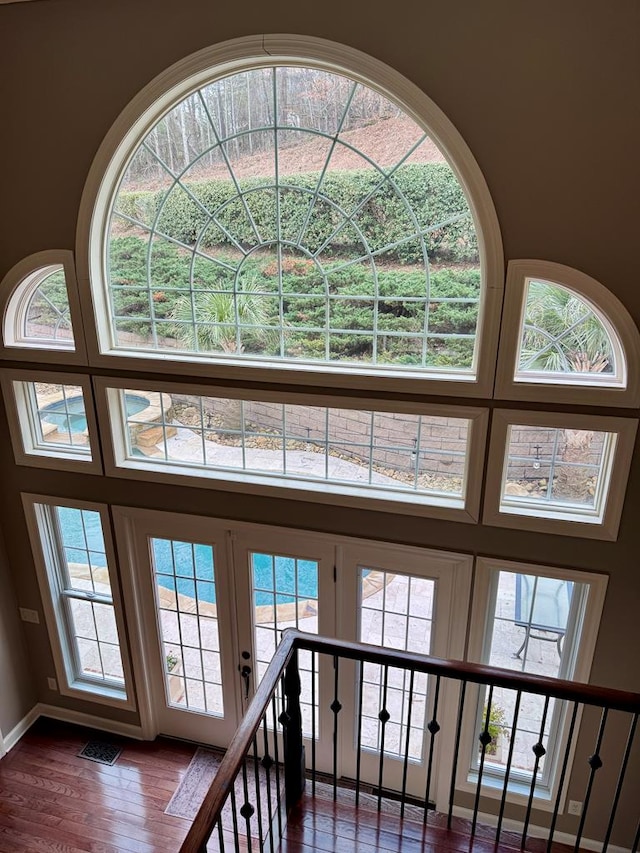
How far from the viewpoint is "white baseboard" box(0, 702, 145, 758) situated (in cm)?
487

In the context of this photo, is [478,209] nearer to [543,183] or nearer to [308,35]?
[543,183]

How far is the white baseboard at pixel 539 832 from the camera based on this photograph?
12.5 feet

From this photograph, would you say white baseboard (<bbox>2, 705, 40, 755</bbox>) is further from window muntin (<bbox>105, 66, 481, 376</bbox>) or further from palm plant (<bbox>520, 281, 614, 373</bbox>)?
palm plant (<bbox>520, 281, 614, 373</bbox>)

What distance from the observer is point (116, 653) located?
4.89 m

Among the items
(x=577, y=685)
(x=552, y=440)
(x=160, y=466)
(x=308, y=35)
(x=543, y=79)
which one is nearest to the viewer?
(x=577, y=685)

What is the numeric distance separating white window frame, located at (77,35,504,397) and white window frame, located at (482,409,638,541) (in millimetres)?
264

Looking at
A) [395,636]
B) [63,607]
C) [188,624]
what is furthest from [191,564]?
[395,636]

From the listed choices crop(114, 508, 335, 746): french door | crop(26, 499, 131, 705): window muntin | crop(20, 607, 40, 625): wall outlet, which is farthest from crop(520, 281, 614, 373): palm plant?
crop(20, 607, 40, 625): wall outlet

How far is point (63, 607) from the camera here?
486 centimetres

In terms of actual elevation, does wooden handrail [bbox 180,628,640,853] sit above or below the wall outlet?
above

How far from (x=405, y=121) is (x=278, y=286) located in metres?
1.12

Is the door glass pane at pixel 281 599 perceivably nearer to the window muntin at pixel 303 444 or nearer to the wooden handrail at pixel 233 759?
the window muntin at pixel 303 444

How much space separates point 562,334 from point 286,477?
1.87 m

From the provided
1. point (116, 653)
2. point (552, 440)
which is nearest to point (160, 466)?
point (116, 653)
